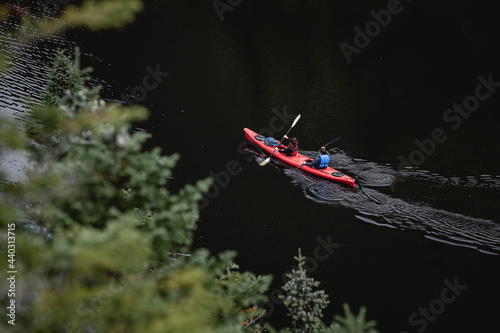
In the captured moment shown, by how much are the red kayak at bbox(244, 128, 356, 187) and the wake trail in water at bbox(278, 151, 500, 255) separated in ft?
0.71

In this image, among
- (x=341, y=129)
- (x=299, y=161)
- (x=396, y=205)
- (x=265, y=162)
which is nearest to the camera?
(x=396, y=205)

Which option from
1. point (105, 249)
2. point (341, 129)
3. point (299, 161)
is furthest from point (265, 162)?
point (105, 249)

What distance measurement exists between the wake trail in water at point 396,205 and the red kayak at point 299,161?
0.22 m

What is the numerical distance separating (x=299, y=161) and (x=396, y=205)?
3.75 metres

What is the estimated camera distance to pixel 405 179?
47.7 ft

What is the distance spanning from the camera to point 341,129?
61.7 feet

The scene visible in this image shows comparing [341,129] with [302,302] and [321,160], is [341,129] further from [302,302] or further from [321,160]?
[302,302]

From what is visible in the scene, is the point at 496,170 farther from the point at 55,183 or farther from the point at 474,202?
the point at 55,183

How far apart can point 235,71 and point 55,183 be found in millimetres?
21707

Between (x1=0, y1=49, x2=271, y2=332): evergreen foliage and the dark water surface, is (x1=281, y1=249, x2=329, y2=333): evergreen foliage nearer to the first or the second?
(x1=0, y1=49, x2=271, y2=332): evergreen foliage

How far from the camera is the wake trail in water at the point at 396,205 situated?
1214cm

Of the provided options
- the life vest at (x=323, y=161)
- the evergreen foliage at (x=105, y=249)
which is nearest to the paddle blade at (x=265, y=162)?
the life vest at (x=323, y=161)

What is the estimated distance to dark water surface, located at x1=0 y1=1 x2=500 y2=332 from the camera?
11445 mm

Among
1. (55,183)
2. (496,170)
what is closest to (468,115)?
(496,170)
